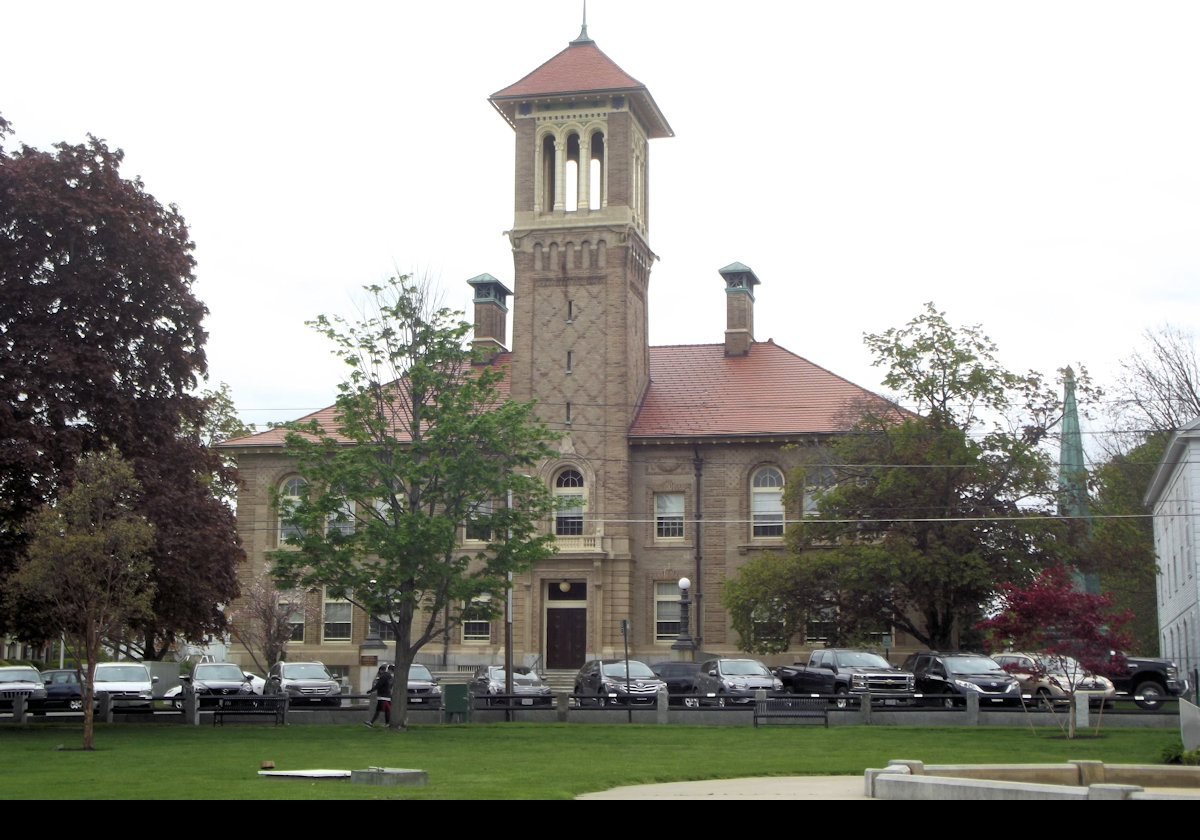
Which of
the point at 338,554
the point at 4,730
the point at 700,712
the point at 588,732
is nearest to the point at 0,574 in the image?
the point at 4,730

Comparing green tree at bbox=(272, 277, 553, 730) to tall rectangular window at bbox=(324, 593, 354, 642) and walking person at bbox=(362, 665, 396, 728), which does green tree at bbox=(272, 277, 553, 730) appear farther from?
tall rectangular window at bbox=(324, 593, 354, 642)

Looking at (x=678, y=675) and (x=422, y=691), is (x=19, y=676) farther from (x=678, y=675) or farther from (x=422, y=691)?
(x=678, y=675)

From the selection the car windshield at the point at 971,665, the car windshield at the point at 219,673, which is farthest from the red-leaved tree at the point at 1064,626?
the car windshield at the point at 219,673

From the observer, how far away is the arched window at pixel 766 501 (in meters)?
50.7

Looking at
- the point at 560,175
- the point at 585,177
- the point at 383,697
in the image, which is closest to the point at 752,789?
the point at 383,697

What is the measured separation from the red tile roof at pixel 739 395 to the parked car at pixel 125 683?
796 inches

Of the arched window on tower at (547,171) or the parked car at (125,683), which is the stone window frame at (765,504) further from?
the parked car at (125,683)

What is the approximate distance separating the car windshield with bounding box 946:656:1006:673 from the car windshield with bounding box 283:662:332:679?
1774 cm

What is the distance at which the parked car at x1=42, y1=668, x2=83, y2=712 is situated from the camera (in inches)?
1416

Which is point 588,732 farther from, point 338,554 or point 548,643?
point 548,643

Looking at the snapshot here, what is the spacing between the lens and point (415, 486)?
103 feet

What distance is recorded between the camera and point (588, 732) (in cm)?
2870

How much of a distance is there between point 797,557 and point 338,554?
1553 cm
